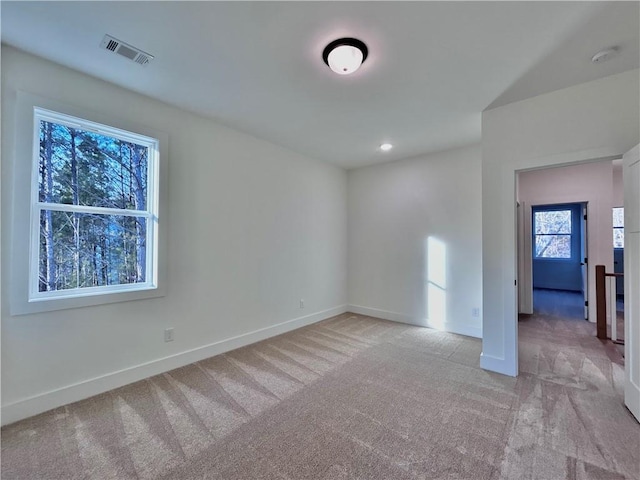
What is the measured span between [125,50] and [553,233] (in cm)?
990

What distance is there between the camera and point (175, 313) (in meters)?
2.88

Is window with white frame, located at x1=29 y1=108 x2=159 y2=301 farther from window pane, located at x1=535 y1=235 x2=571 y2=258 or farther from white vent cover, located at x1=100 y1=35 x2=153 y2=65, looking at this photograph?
window pane, located at x1=535 y1=235 x2=571 y2=258

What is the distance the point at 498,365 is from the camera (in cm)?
276

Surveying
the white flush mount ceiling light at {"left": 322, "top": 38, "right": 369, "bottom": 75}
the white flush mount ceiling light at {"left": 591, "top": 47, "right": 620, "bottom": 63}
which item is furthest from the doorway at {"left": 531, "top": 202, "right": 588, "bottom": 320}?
the white flush mount ceiling light at {"left": 322, "top": 38, "right": 369, "bottom": 75}

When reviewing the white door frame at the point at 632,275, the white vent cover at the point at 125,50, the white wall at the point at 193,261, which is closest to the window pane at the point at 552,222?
the white wall at the point at 193,261

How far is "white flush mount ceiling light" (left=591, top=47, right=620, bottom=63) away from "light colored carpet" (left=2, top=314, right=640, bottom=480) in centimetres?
266

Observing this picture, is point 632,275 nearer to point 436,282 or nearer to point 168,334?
point 436,282

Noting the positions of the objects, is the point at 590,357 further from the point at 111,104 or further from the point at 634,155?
the point at 111,104

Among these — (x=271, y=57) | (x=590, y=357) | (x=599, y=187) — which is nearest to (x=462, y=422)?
(x=590, y=357)

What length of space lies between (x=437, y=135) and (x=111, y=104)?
3531 millimetres

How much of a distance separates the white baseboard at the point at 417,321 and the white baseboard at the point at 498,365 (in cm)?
104

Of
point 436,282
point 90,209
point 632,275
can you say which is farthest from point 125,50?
point 436,282

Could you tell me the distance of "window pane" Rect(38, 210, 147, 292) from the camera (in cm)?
223

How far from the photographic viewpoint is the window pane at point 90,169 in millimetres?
2234
